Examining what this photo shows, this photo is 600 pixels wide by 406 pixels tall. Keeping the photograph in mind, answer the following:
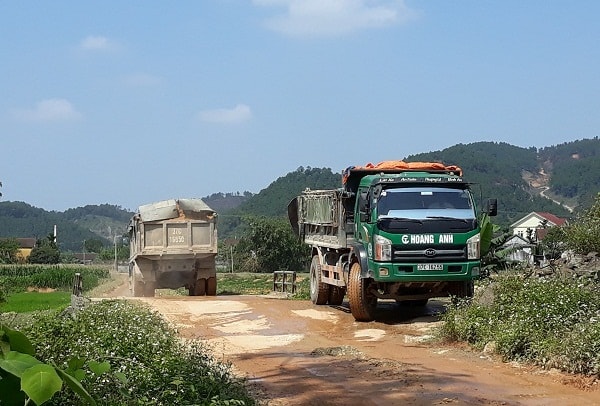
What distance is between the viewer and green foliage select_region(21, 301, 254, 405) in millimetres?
5758

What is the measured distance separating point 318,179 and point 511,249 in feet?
368

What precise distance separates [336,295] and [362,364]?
7.75m

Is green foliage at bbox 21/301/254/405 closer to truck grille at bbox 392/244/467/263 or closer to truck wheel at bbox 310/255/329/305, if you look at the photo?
truck grille at bbox 392/244/467/263

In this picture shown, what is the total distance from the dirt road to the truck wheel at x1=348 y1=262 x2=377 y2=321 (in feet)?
0.63

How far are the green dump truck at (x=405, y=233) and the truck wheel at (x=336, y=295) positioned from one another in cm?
163

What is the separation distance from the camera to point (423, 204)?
13531 millimetres

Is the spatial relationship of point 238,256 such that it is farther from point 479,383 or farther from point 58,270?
point 479,383

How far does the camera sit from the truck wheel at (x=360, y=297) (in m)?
14.0

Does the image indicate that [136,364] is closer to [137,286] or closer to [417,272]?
[417,272]

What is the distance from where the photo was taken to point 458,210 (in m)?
13.6

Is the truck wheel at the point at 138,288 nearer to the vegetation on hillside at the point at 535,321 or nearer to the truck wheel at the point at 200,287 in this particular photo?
the truck wheel at the point at 200,287

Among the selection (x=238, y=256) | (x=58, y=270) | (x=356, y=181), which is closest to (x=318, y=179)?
(x=238, y=256)

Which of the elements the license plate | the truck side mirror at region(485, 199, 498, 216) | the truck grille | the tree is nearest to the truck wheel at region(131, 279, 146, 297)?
the truck grille

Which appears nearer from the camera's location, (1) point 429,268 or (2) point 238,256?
(1) point 429,268
